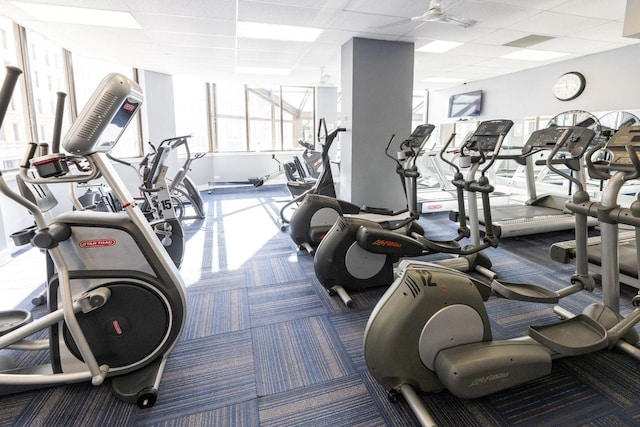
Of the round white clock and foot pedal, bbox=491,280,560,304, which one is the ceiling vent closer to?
the round white clock

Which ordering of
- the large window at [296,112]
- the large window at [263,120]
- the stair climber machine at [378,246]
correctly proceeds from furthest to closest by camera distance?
the large window at [296,112] < the large window at [263,120] < the stair climber machine at [378,246]

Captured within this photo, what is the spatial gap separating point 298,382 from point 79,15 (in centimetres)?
449

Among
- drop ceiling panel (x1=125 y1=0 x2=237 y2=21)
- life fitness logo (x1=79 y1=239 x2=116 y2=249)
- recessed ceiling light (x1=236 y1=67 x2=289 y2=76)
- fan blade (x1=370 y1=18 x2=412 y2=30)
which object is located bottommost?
life fitness logo (x1=79 y1=239 x2=116 y2=249)

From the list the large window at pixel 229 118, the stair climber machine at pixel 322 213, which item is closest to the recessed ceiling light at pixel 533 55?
the stair climber machine at pixel 322 213

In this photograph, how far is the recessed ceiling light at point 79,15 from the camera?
3.69 m

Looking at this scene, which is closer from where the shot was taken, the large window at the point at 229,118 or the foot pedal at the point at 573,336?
the foot pedal at the point at 573,336

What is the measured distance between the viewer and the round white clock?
619 centimetres

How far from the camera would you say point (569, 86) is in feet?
21.0

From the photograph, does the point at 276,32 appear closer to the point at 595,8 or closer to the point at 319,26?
the point at 319,26

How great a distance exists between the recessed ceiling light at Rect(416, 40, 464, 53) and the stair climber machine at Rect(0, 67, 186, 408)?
4.65 meters

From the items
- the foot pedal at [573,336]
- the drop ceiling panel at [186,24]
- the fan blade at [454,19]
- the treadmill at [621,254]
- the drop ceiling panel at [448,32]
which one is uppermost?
the drop ceiling panel at [448,32]

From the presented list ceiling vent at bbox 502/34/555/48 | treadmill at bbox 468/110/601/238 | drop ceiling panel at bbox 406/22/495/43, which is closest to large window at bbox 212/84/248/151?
drop ceiling panel at bbox 406/22/495/43

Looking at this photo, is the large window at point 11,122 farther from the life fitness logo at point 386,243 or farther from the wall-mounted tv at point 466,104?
the wall-mounted tv at point 466,104

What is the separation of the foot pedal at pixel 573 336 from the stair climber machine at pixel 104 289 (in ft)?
6.23
